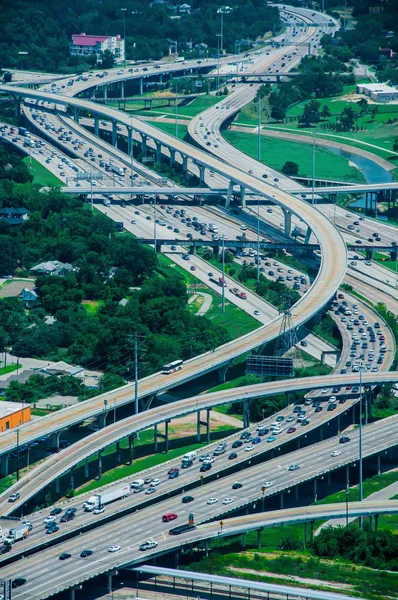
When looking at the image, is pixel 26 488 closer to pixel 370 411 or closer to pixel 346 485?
pixel 346 485

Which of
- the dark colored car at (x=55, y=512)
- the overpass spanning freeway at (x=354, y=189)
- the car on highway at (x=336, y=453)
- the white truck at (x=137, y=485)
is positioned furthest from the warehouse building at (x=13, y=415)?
the overpass spanning freeway at (x=354, y=189)

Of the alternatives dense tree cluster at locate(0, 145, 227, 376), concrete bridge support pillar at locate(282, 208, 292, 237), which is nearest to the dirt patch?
dense tree cluster at locate(0, 145, 227, 376)

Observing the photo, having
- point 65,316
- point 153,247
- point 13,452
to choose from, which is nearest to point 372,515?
point 13,452

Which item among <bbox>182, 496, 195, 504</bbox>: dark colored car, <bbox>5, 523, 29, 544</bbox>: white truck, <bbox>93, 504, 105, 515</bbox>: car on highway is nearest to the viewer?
<bbox>5, 523, 29, 544</bbox>: white truck

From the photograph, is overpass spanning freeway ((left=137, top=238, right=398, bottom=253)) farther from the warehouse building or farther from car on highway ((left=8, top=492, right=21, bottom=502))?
car on highway ((left=8, top=492, right=21, bottom=502))

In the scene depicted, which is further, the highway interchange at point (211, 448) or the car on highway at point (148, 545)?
the car on highway at point (148, 545)

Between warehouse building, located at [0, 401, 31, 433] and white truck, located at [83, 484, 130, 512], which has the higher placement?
warehouse building, located at [0, 401, 31, 433]

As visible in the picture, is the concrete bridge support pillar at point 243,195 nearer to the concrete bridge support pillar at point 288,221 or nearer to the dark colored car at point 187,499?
the concrete bridge support pillar at point 288,221
